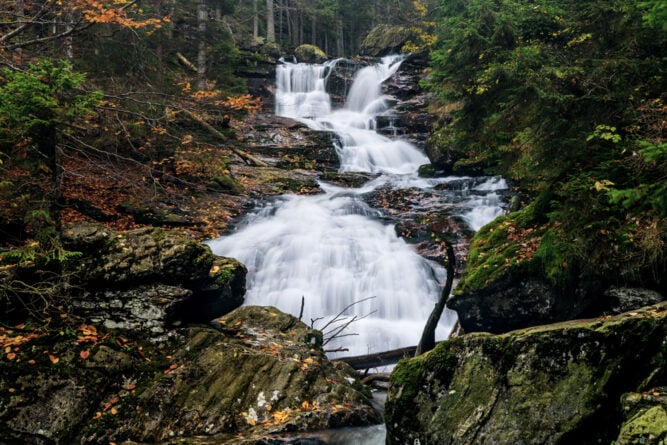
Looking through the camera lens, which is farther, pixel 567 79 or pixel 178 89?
pixel 178 89

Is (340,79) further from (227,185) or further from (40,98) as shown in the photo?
(40,98)

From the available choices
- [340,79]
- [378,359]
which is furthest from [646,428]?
[340,79]

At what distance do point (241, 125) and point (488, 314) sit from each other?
1798 centimetres

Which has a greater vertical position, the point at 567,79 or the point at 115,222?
the point at 567,79

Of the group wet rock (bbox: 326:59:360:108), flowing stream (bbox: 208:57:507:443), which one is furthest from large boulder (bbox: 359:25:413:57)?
flowing stream (bbox: 208:57:507:443)

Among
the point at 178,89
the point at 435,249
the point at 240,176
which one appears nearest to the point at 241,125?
the point at 240,176

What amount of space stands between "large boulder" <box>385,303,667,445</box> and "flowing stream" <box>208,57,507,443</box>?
10.6 ft

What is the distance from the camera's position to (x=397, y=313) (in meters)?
10.4

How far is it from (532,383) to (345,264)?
26.5 ft

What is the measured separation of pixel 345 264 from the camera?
12.0 metres

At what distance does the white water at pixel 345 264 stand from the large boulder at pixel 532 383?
4.32 metres

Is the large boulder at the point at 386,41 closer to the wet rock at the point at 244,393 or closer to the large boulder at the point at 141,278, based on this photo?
the large boulder at the point at 141,278

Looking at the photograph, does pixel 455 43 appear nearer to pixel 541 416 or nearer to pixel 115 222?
pixel 541 416

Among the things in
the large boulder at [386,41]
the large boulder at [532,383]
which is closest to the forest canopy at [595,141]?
the large boulder at [532,383]
